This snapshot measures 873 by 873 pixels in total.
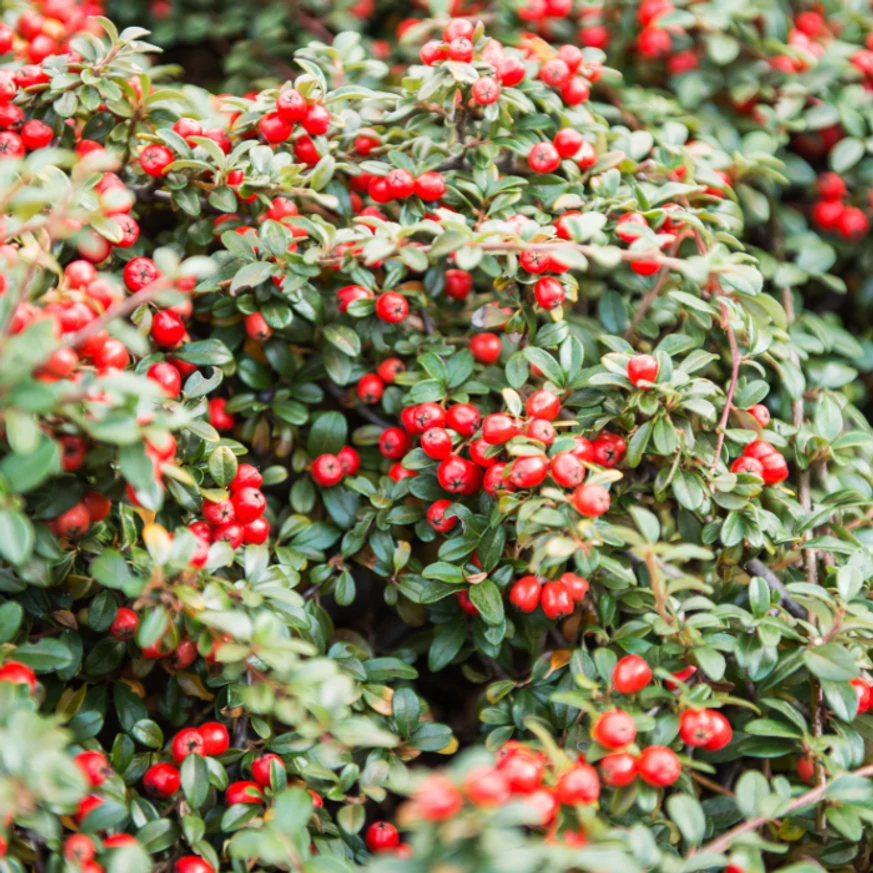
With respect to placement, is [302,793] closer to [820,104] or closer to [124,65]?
[124,65]

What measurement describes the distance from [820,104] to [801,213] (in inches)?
17.1

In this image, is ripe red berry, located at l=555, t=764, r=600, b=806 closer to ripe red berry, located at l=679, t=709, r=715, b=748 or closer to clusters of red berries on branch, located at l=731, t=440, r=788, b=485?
ripe red berry, located at l=679, t=709, r=715, b=748

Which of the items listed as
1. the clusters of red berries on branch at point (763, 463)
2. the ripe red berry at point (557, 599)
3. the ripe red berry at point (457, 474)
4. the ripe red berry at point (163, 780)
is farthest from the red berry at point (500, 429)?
the ripe red berry at point (163, 780)

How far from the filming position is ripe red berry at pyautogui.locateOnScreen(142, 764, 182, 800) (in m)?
1.79

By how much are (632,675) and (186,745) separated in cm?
98

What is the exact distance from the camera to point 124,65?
219 cm

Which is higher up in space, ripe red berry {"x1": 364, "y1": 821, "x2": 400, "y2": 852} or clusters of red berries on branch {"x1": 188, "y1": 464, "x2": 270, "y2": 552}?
clusters of red berries on branch {"x1": 188, "y1": 464, "x2": 270, "y2": 552}

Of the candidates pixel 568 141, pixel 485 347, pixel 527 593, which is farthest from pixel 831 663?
pixel 568 141

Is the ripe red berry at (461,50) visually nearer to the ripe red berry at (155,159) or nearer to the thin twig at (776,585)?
the ripe red berry at (155,159)

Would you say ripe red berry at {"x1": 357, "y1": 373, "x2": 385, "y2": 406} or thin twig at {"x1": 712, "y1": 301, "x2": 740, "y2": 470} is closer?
thin twig at {"x1": 712, "y1": 301, "x2": 740, "y2": 470}

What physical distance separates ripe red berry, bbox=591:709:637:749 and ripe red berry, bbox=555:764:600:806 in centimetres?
12

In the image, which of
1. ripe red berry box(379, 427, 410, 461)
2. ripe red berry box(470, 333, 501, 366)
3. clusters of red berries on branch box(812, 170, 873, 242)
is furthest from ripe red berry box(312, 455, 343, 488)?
clusters of red berries on branch box(812, 170, 873, 242)

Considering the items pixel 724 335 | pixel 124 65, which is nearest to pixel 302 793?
pixel 724 335

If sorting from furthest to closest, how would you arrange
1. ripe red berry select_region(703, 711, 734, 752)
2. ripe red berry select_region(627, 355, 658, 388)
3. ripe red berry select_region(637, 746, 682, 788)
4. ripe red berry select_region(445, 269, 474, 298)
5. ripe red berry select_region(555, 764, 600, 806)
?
ripe red berry select_region(445, 269, 474, 298), ripe red berry select_region(627, 355, 658, 388), ripe red berry select_region(703, 711, 734, 752), ripe red berry select_region(637, 746, 682, 788), ripe red berry select_region(555, 764, 600, 806)
